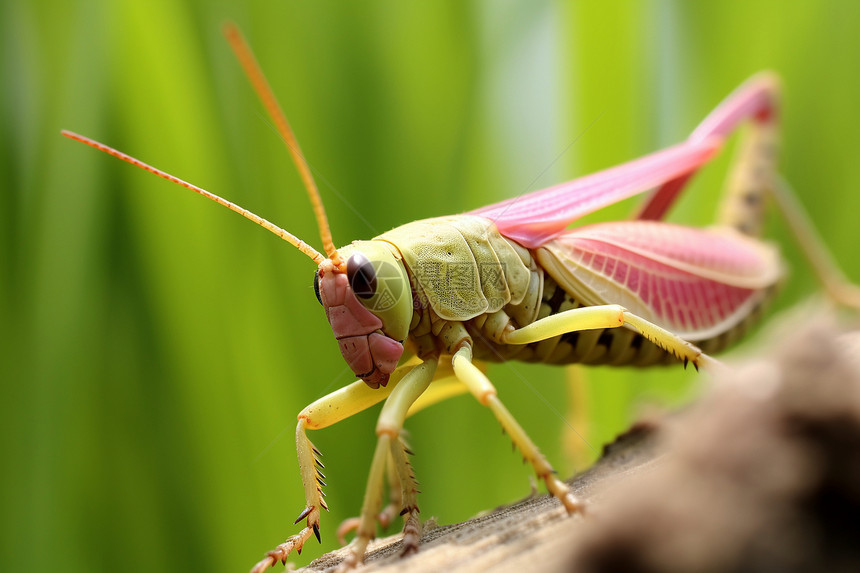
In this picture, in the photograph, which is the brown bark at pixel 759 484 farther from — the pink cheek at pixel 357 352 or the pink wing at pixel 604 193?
the pink wing at pixel 604 193

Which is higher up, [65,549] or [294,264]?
[294,264]

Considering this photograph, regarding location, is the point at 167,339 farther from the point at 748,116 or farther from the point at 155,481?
the point at 748,116

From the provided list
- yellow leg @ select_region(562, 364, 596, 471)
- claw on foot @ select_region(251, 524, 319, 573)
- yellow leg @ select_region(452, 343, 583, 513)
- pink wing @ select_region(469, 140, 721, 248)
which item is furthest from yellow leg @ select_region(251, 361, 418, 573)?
yellow leg @ select_region(562, 364, 596, 471)

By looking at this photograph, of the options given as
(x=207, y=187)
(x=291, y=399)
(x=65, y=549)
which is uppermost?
(x=207, y=187)

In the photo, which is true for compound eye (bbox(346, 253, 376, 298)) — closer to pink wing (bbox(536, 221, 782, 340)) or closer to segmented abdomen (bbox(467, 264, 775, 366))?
segmented abdomen (bbox(467, 264, 775, 366))

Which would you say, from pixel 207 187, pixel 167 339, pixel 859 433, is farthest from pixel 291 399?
pixel 859 433

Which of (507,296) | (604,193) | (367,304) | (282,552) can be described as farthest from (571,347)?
(282,552)

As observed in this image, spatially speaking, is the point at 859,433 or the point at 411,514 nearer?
the point at 859,433
